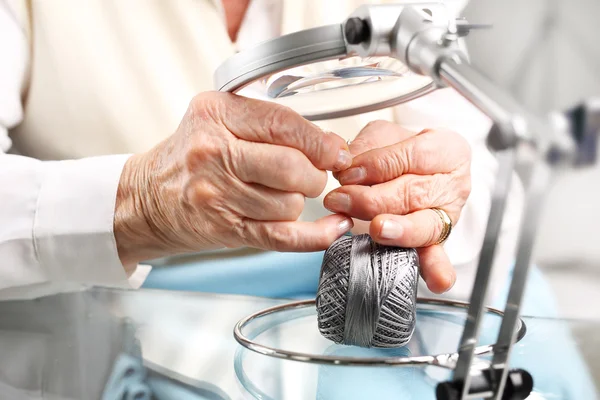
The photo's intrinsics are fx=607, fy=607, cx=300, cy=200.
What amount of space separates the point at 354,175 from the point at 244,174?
10 centimetres

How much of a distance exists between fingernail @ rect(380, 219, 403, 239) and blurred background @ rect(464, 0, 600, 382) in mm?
109

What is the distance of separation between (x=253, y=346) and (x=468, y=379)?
0.15 metres

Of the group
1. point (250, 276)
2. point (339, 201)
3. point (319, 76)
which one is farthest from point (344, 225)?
point (250, 276)

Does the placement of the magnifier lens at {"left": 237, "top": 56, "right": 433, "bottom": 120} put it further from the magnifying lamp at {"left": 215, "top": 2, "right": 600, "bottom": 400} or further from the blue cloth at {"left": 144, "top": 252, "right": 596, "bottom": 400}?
the blue cloth at {"left": 144, "top": 252, "right": 596, "bottom": 400}

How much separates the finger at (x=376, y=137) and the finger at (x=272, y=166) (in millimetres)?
130

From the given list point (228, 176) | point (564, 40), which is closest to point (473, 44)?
point (564, 40)

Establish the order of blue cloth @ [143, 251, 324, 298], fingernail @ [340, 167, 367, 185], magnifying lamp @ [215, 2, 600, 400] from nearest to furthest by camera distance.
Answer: magnifying lamp @ [215, 2, 600, 400]
fingernail @ [340, 167, 367, 185]
blue cloth @ [143, 251, 324, 298]

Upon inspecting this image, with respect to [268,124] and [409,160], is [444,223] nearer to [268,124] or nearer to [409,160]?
[409,160]

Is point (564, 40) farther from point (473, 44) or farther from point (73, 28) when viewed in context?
point (73, 28)

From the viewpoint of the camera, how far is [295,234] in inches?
17.6

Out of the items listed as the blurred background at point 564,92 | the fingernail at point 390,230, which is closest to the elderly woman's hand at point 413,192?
the fingernail at point 390,230

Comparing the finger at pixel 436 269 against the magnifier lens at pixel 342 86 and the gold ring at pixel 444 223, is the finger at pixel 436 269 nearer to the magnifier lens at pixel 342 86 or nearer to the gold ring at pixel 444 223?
the gold ring at pixel 444 223

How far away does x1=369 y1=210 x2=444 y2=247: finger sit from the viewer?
43cm

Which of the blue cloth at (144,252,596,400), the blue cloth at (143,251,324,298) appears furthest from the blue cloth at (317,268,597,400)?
the blue cloth at (143,251,324,298)
